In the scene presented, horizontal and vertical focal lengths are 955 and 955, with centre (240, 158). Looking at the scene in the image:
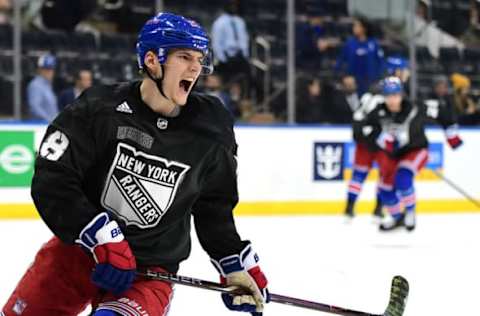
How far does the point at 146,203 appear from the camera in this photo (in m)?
2.25

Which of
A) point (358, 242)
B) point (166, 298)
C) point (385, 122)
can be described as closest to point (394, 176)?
point (385, 122)

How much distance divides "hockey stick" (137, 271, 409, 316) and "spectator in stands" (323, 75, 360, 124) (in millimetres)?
5403

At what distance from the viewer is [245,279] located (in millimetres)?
2420

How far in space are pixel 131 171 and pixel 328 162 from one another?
586cm

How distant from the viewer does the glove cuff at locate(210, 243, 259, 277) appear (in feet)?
7.97

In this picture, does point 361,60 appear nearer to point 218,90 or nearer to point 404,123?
point 218,90

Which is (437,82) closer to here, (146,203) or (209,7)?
(209,7)

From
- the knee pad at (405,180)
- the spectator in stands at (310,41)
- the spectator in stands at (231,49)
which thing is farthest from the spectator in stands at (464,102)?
the knee pad at (405,180)

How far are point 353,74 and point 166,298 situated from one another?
6501mm

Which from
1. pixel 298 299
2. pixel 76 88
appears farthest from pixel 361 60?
pixel 298 299

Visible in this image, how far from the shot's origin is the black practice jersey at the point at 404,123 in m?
6.79

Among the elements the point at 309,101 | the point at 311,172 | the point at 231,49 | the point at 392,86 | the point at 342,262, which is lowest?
the point at 311,172

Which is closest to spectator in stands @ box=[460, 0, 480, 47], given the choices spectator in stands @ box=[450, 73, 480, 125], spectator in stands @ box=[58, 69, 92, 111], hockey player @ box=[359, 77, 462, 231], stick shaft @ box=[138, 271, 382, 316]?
spectator in stands @ box=[450, 73, 480, 125]

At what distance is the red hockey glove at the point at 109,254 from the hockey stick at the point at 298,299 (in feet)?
0.42
